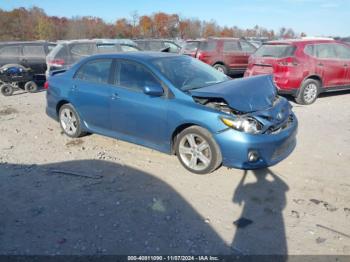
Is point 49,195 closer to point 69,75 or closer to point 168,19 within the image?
point 69,75

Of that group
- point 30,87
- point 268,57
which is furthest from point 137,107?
point 30,87

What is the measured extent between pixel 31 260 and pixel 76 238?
1.45ft

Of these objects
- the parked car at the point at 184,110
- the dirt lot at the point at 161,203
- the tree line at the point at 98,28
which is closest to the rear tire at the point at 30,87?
the dirt lot at the point at 161,203

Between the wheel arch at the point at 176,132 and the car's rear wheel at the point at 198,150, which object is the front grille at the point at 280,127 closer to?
the car's rear wheel at the point at 198,150

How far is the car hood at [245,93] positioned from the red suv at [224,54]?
893cm

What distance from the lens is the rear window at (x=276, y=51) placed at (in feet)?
28.3

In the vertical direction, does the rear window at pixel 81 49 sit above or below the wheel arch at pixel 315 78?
above

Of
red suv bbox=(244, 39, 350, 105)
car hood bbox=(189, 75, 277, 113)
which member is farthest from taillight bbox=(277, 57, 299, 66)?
car hood bbox=(189, 75, 277, 113)

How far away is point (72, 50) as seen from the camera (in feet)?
38.4

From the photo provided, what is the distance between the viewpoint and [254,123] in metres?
4.23

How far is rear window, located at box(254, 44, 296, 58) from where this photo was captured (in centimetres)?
862

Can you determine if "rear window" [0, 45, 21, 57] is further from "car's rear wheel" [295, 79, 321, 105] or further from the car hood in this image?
the car hood

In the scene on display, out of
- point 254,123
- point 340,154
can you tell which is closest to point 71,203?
point 254,123

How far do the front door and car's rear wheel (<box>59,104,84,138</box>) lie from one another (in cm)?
104
